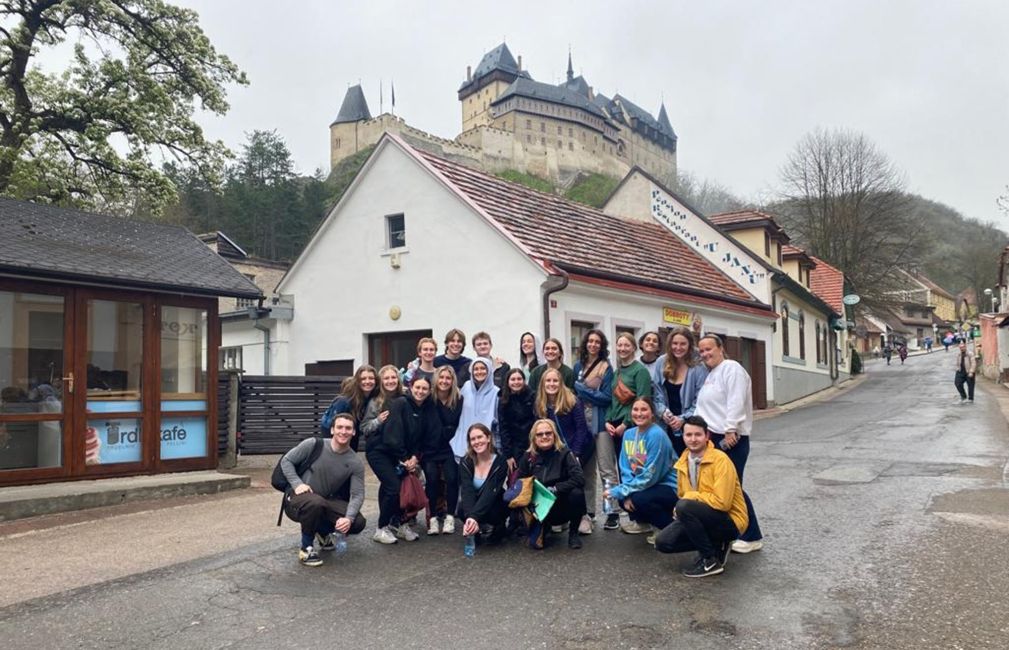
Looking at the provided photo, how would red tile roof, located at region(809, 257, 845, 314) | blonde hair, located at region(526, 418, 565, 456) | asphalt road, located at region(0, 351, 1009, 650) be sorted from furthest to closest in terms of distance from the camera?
red tile roof, located at region(809, 257, 845, 314)
blonde hair, located at region(526, 418, 565, 456)
asphalt road, located at region(0, 351, 1009, 650)

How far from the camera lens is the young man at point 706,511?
5141 millimetres

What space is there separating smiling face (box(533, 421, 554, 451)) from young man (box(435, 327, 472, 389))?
132 centimetres

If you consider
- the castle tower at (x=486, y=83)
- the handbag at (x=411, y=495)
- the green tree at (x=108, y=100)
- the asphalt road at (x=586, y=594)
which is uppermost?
the castle tower at (x=486, y=83)

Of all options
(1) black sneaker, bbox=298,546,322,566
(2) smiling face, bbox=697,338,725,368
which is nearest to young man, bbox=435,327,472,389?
(1) black sneaker, bbox=298,546,322,566

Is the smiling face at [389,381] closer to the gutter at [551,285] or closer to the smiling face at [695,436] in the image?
the smiling face at [695,436]

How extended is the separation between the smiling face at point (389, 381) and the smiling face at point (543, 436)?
1.32 meters

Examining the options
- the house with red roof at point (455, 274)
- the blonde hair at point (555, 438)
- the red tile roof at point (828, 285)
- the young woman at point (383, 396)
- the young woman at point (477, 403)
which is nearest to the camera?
the blonde hair at point (555, 438)

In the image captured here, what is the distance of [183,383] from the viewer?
32.6ft

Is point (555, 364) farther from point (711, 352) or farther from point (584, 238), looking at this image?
point (584, 238)

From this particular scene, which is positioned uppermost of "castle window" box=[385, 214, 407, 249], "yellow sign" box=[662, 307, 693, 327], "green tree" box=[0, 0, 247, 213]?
Result: "green tree" box=[0, 0, 247, 213]

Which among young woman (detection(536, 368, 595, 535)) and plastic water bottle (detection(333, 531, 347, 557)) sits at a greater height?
young woman (detection(536, 368, 595, 535))

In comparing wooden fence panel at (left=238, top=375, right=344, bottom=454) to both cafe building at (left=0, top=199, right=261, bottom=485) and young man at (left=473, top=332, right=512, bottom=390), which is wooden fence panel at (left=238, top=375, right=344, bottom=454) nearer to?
cafe building at (left=0, top=199, right=261, bottom=485)

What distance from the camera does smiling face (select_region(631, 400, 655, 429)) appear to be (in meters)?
5.96

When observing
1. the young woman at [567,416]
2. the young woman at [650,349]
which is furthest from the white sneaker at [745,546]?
the young woman at [650,349]
